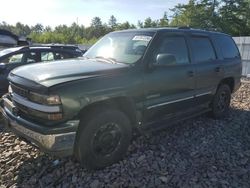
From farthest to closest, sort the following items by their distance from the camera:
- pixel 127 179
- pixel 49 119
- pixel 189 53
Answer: pixel 189 53 < pixel 127 179 < pixel 49 119

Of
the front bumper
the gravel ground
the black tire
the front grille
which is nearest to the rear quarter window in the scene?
the gravel ground

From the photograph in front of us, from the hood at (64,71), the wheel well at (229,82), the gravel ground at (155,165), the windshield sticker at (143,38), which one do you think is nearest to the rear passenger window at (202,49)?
the wheel well at (229,82)

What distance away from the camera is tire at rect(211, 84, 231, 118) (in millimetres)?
6426

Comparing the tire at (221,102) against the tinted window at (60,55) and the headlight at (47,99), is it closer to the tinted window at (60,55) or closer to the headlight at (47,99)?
the headlight at (47,99)

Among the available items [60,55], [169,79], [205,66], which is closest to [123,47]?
[169,79]

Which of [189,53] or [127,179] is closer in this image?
[127,179]

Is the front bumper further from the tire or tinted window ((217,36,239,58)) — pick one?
tinted window ((217,36,239,58))

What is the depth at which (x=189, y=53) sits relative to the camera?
5.37m

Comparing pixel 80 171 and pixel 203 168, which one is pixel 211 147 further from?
pixel 80 171

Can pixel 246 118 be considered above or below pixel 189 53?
below

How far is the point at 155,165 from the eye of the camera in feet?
14.0

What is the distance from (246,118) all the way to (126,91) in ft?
12.6

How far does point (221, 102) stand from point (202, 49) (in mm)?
1506

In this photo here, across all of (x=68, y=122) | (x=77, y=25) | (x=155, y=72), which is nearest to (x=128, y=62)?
(x=155, y=72)
